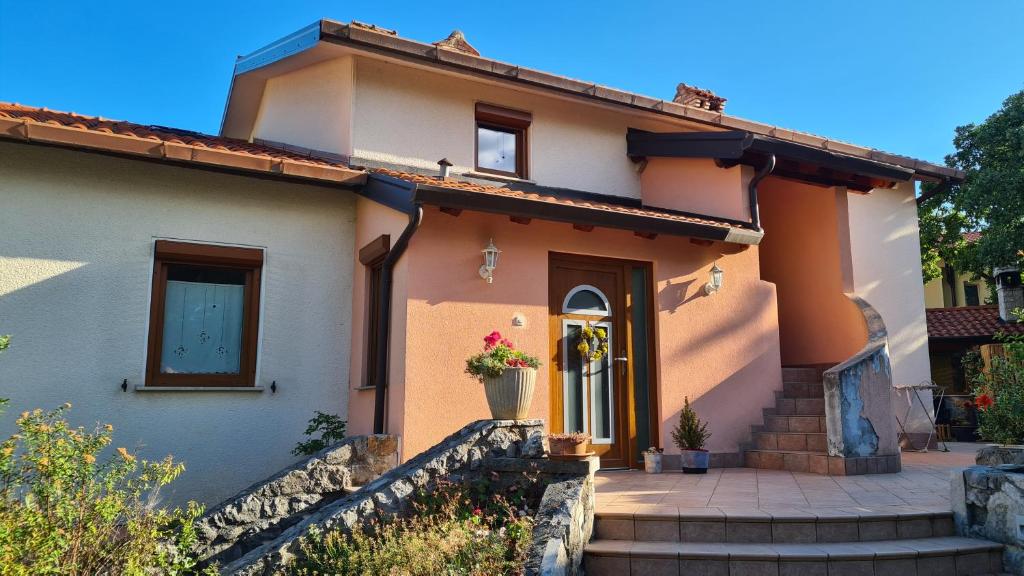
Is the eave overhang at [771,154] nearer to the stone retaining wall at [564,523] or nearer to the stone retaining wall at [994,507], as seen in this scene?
the stone retaining wall at [994,507]

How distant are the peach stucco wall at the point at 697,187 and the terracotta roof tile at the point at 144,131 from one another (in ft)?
14.5

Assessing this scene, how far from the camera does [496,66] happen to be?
901 cm

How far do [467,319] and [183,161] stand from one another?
335cm

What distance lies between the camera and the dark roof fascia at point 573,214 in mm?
6868

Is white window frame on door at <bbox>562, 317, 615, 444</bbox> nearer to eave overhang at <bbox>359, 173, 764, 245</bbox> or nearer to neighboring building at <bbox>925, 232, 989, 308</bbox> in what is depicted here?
eave overhang at <bbox>359, 173, 764, 245</bbox>

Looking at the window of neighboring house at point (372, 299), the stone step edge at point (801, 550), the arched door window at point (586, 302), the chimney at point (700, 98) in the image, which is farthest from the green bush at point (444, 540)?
the chimney at point (700, 98)

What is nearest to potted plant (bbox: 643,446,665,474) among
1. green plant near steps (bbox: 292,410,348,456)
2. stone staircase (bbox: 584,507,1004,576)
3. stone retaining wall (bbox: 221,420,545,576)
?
stone retaining wall (bbox: 221,420,545,576)

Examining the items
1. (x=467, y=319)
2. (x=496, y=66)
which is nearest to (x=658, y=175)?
(x=496, y=66)

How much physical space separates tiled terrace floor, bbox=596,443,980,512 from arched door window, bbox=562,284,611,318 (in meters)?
1.88

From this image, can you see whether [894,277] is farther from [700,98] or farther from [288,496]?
[288,496]

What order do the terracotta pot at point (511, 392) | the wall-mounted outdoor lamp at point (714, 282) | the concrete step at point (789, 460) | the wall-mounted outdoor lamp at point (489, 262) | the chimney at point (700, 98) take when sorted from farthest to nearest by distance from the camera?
1. the chimney at point (700, 98)
2. the wall-mounted outdoor lamp at point (714, 282)
3. the concrete step at point (789, 460)
4. the wall-mounted outdoor lamp at point (489, 262)
5. the terracotta pot at point (511, 392)

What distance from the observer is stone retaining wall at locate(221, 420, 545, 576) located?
5130 mm

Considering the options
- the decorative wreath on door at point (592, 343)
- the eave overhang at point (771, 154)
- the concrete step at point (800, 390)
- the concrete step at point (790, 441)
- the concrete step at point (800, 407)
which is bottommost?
the concrete step at point (790, 441)

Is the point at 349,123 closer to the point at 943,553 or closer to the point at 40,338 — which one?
the point at 40,338
